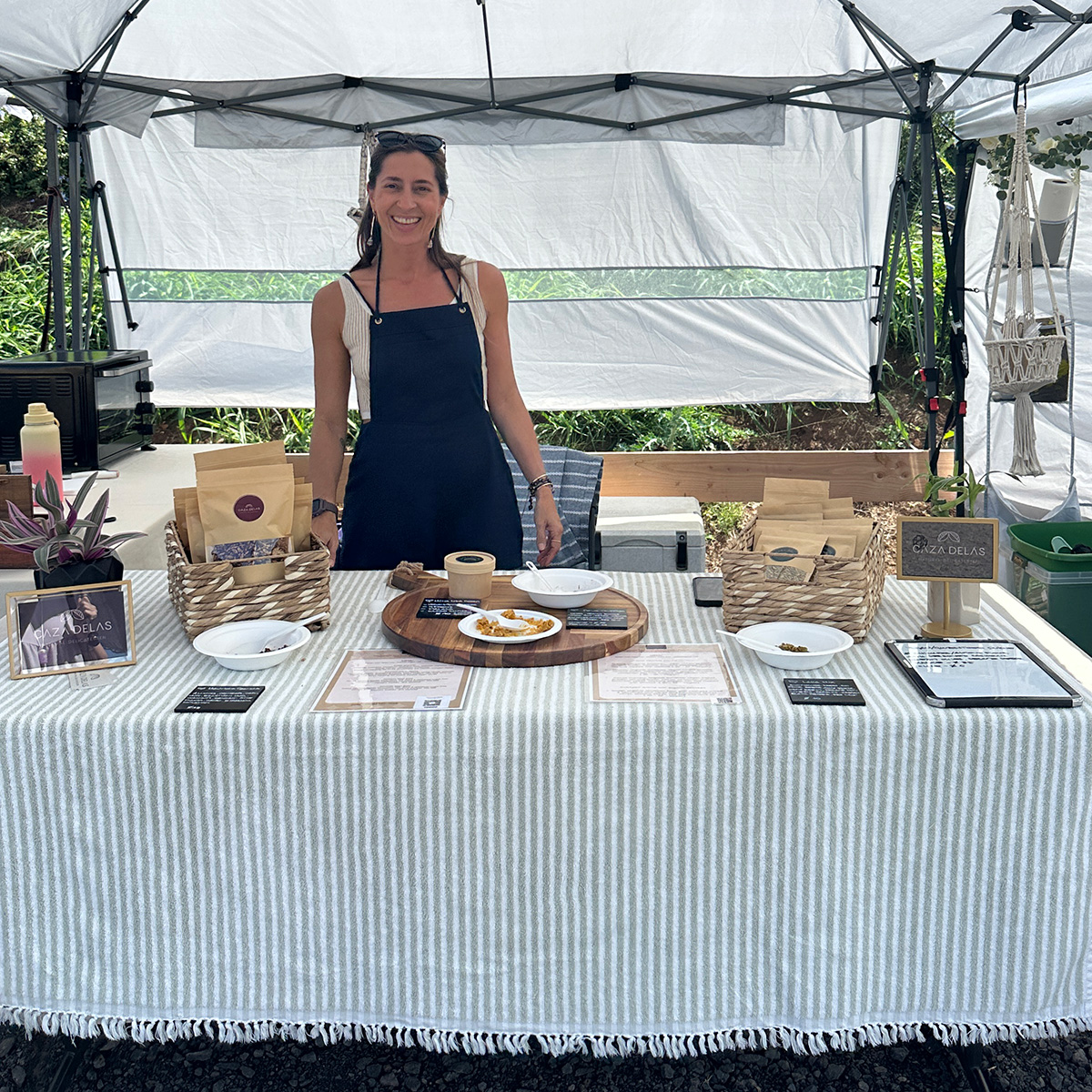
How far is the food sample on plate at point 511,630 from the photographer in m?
1.77

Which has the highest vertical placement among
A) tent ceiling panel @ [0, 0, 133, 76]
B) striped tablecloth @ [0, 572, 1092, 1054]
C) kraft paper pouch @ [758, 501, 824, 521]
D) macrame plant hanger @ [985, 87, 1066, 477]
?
tent ceiling panel @ [0, 0, 133, 76]

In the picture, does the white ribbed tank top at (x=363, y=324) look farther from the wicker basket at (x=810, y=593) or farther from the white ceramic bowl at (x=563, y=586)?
the wicker basket at (x=810, y=593)

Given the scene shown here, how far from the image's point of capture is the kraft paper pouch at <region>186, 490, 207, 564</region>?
1867 mm

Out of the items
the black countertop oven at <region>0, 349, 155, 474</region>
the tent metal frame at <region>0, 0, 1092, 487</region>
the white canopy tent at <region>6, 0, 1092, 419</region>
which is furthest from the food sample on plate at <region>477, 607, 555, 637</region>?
the white canopy tent at <region>6, 0, 1092, 419</region>

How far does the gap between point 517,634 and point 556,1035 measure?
2.00 ft

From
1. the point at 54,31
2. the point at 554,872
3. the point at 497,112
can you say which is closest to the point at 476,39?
the point at 497,112

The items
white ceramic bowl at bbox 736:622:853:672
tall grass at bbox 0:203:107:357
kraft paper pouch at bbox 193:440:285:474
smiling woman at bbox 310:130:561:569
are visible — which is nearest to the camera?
white ceramic bowl at bbox 736:622:853:672

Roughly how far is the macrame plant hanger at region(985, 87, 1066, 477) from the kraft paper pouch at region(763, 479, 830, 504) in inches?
27.0

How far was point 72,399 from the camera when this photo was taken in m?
3.28

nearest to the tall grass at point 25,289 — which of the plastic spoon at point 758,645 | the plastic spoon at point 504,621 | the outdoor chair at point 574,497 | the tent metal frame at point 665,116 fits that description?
the tent metal frame at point 665,116

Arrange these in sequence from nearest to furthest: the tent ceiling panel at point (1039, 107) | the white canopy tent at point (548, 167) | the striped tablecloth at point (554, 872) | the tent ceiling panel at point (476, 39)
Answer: the striped tablecloth at point (554, 872), the tent ceiling panel at point (1039, 107), the tent ceiling panel at point (476, 39), the white canopy tent at point (548, 167)

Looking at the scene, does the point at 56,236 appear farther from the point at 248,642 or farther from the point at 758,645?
the point at 758,645

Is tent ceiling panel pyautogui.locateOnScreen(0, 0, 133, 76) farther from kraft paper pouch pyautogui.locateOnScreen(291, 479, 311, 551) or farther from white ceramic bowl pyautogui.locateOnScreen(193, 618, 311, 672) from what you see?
white ceramic bowl pyautogui.locateOnScreen(193, 618, 311, 672)

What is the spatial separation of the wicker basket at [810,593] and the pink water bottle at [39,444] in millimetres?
1293
